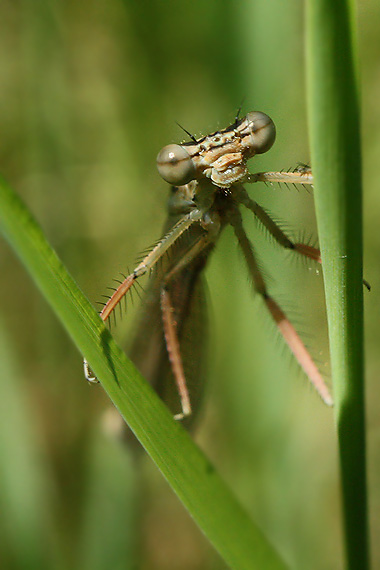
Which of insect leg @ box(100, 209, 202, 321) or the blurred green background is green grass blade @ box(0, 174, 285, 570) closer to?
insect leg @ box(100, 209, 202, 321)

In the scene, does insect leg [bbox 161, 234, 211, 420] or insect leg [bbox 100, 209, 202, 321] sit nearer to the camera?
insect leg [bbox 100, 209, 202, 321]

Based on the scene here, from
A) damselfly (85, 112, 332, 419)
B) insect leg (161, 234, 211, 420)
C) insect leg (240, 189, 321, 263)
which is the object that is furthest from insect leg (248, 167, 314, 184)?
insect leg (161, 234, 211, 420)

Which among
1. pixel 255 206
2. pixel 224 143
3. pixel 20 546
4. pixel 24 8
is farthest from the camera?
pixel 24 8

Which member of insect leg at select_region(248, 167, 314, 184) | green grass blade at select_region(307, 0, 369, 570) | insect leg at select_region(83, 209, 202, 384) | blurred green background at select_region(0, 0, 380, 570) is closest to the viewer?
green grass blade at select_region(307, 0, 369, 570)

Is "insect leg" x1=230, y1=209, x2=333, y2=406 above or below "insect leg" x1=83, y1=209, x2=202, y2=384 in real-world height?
below

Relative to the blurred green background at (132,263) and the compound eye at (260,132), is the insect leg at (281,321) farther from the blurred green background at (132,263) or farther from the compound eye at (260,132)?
the compound eye at (260,132)

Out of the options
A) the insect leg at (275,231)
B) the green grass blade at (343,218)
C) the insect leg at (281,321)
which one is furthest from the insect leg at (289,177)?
the green grass blade at (343,218)

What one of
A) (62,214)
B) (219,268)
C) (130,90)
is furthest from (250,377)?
(130,90)

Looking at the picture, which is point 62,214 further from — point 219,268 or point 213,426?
point 213,426
